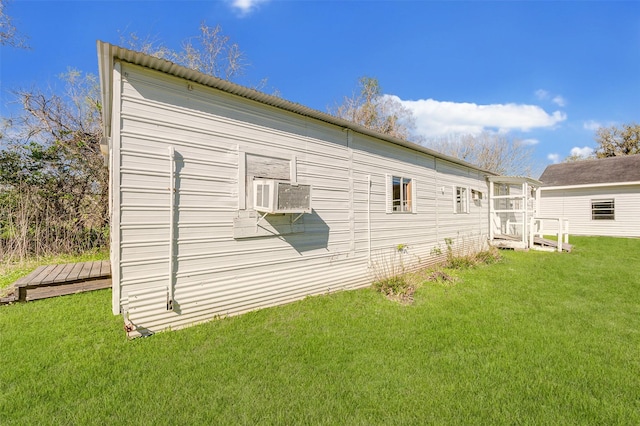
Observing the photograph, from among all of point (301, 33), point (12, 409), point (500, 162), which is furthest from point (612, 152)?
point (12, 409)

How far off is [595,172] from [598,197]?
80.2 inches

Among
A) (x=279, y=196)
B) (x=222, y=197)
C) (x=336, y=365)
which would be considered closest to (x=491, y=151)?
(x=279, y=196)

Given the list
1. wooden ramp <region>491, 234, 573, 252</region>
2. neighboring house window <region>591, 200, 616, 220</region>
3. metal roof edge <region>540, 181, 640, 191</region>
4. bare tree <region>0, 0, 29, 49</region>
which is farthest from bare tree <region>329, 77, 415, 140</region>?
bare tree <region>0, 0, 29, 49</region>

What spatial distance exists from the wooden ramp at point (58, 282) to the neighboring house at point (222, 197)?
7.01 ft

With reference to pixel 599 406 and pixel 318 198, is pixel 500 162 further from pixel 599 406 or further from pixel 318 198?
pixel 599 406

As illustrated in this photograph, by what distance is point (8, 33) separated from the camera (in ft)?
25.6

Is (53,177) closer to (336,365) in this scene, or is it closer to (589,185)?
(336,365)

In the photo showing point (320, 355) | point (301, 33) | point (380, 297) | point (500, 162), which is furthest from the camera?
point (500, 162)

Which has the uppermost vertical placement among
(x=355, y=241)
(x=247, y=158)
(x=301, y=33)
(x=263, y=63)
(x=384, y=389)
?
(x=263, y=63)

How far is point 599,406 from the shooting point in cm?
226

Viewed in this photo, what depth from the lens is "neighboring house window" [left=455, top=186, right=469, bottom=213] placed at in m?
9.97

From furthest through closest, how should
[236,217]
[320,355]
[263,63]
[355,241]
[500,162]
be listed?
[500,162]
[263,63]
[355,241]
[236,217]
[320,355]

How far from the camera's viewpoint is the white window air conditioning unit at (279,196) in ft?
13.7

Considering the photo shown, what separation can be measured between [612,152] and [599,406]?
1330 inches
